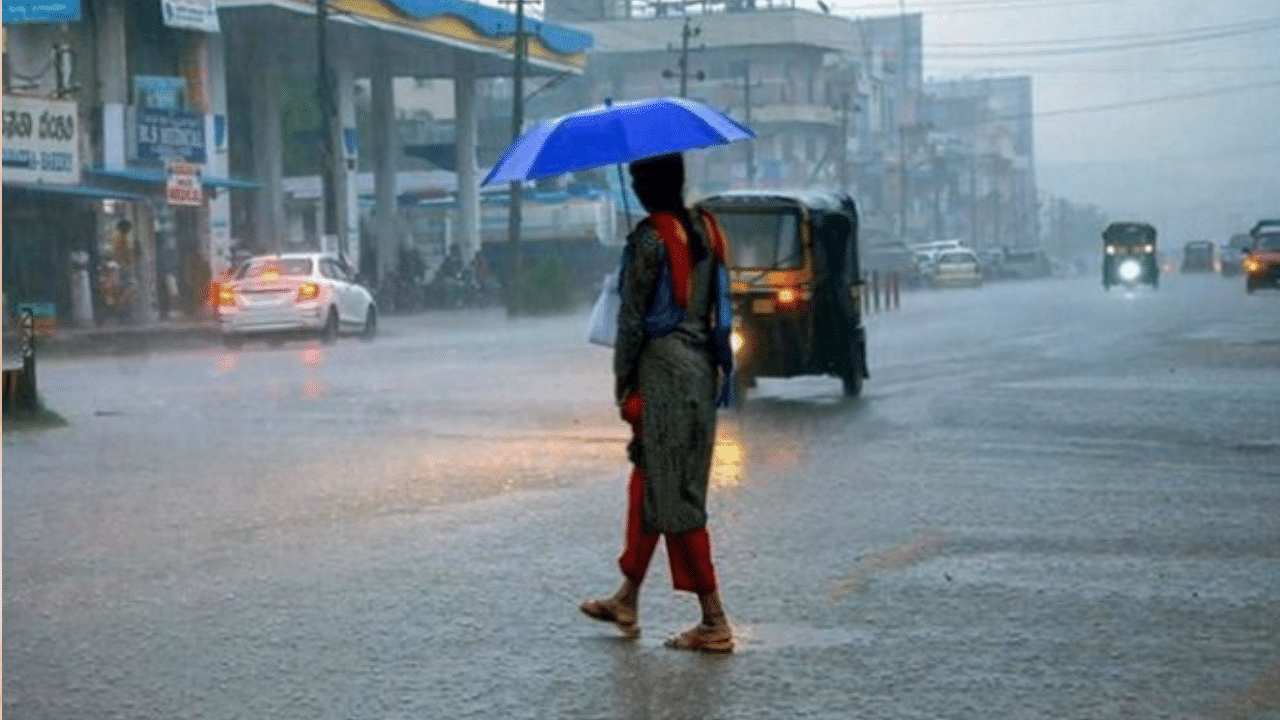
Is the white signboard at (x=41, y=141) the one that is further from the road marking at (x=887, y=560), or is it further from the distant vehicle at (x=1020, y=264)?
the distant vehicle at (x=1020, y=264)

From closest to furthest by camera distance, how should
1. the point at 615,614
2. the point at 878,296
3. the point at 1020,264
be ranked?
the point at 615,614, the point at 878,296, the point at 1020,264

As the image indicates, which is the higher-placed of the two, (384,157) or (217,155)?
(384,157)

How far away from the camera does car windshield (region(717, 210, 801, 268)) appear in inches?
863

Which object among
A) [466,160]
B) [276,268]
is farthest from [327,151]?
[466,160]

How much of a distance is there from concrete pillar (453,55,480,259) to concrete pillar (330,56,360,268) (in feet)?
20.1

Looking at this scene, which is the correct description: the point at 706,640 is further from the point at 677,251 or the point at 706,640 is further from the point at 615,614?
the point at 677,251

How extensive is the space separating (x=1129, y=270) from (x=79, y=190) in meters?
40.6

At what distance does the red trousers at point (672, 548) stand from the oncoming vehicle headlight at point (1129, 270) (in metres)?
70.1

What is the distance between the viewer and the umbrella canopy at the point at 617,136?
8789 mm

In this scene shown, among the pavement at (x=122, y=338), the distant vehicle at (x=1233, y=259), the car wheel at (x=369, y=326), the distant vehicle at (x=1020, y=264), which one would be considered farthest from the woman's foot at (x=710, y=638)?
the distant vehicle at (x=1020, y=264)

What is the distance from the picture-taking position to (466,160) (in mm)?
71750

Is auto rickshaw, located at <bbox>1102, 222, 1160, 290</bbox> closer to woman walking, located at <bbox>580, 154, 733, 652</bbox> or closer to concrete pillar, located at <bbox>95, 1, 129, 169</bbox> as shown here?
concrete pillar, located at <bbox>95, 1, 129, 169</bbox>

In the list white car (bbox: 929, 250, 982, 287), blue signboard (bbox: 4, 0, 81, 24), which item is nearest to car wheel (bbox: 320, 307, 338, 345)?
blue signboard (bbox: 4, 0, 81, 24)

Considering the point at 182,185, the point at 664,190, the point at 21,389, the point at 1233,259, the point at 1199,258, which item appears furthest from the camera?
the point at 1199,258
